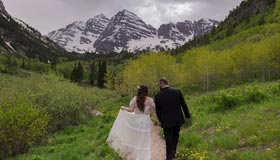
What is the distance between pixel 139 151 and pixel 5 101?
11.3m

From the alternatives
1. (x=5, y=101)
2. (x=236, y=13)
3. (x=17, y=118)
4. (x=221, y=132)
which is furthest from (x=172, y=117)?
(x=236, y=13)

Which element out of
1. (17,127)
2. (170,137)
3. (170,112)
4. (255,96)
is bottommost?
(17,127)

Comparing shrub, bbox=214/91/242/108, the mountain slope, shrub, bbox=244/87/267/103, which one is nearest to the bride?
shrub, bbox=214/91/242/108

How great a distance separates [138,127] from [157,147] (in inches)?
124

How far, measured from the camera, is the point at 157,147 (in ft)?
43.7

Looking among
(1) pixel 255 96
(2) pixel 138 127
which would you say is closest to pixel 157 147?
(2) pixel 138 127

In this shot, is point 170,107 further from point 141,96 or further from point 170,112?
point 141,96

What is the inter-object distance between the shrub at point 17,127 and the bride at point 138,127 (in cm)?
787

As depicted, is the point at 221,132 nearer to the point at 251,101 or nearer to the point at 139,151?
the point at 139,151

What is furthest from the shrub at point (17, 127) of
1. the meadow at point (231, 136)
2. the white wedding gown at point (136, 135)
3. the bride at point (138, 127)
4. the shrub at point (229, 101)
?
the shrub at point (229, 101)

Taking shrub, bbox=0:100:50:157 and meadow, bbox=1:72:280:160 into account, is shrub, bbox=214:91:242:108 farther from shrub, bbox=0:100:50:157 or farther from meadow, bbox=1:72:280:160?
shrub, bbox=0:100:50:157

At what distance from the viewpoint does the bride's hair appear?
9953mm

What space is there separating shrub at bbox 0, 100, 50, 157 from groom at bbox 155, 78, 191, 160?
9.17 m

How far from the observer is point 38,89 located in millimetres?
24734
